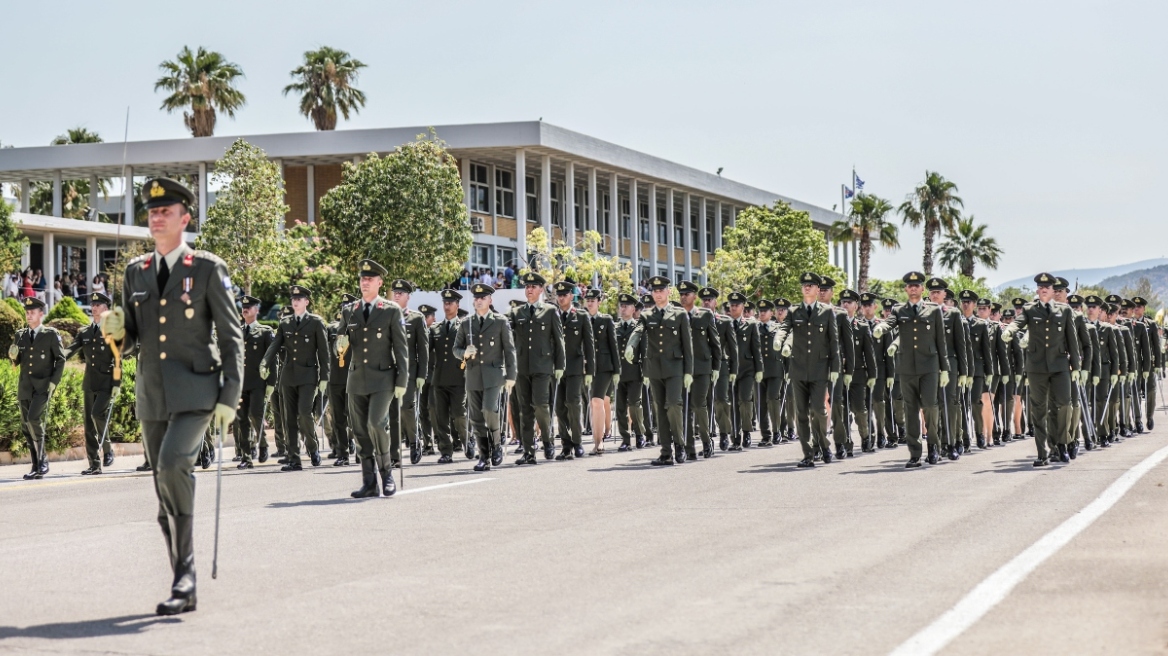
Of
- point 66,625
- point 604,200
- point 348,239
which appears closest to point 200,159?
point 348,239

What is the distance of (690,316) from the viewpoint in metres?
17.8

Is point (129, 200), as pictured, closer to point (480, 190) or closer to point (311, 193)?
point (311, 193)

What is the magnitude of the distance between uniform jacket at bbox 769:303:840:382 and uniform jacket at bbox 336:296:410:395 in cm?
545

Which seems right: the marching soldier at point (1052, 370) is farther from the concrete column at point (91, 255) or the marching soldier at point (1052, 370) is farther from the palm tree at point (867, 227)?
the palm tree at point (867, 227)

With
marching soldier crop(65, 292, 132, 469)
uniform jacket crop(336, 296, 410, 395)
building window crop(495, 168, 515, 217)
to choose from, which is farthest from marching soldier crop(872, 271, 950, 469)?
building window crop(495, 168, 515, 217)

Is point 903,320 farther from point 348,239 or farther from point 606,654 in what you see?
point 348,239

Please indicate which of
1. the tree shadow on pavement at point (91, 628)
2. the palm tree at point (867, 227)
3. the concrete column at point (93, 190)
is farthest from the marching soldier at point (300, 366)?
the palm tree at point (867, 227)

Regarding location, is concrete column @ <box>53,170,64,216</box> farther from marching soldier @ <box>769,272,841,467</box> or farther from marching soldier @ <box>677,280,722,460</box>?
marching soldier @ <box>769,272,841,467</box>

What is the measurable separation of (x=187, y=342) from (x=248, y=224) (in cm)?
3634

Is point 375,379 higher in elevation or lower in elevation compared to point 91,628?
higher

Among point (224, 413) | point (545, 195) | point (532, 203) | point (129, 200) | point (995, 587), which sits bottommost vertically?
point (995, 587)

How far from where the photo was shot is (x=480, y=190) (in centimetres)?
6134

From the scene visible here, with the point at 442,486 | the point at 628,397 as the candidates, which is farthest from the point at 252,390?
the point at 628,397

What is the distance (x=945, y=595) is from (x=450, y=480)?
8.10 meters
